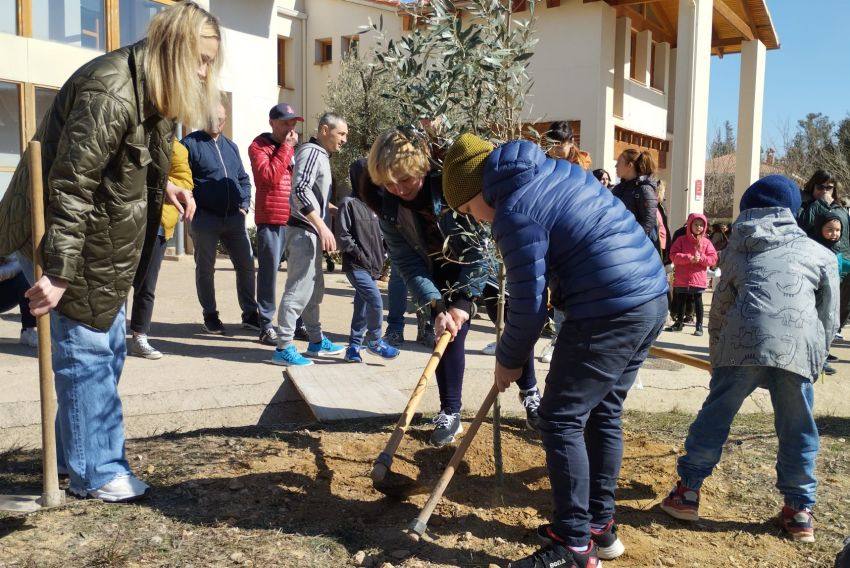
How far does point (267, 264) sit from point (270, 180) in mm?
656

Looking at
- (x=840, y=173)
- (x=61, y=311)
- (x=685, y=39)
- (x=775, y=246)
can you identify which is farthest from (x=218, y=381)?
(x=840, y=173)

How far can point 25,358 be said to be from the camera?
16.8ft

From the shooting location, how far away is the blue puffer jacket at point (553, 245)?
2.54 m

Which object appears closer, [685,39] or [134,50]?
[134,50]

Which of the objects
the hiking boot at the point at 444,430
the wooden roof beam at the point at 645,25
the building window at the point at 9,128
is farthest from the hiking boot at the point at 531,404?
the wooden roof beam at the point at 645,25

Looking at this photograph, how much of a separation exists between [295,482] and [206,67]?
186 cm

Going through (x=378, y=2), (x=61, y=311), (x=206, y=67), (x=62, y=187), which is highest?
(x=378, y=2)

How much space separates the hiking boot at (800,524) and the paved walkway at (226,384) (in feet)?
6.23

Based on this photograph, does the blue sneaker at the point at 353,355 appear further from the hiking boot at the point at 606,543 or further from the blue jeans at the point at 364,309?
the hiking boot at the point at 606,543

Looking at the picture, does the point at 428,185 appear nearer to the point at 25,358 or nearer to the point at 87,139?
the point at 87,139

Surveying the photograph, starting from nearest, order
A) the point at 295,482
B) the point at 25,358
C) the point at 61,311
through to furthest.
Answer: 1. the point at 61,311
2. the point at 295,482
3. the point at 25,358

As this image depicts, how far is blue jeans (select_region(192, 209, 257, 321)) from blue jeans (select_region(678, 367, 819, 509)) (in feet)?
13.1

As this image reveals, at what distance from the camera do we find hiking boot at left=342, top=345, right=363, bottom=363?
222 inches

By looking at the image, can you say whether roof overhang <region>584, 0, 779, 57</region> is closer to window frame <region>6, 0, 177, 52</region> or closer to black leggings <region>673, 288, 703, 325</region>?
black leggings <region>673, 288, 703, 325</region>
